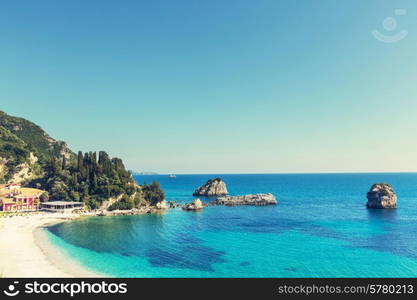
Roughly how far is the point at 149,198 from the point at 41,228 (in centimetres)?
4216

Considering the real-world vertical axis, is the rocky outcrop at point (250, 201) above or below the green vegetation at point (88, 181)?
below

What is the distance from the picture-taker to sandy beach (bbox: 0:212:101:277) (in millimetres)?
35875

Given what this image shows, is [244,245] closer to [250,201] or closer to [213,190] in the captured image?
[250,201]

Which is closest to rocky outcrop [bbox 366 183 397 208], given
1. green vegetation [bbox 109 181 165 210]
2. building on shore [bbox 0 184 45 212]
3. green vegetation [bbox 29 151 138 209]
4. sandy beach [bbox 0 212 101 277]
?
green vegetation [bbox 109 181 165 210]

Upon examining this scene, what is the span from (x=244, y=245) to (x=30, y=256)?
39.3 metres

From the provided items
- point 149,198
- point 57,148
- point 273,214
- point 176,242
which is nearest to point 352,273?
point 176,242

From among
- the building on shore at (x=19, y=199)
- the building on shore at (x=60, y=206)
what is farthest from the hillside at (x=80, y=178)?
the building on shore at (x=19, y=199)

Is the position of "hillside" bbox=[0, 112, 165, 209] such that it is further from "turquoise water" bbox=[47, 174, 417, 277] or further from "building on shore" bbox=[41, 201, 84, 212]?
"turquoise water" bbox=[47, 174, 417, 277]

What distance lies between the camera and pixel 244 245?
172 feet

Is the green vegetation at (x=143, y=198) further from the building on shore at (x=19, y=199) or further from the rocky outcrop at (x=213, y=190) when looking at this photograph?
the rocky outcrop at (x=213, y=190)

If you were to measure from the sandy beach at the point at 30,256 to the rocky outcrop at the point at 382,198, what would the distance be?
106472mm

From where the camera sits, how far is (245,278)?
35.2 meters

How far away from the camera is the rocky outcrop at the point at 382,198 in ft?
327

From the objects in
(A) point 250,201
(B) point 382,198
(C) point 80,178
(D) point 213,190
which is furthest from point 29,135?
(B) point 382,198
